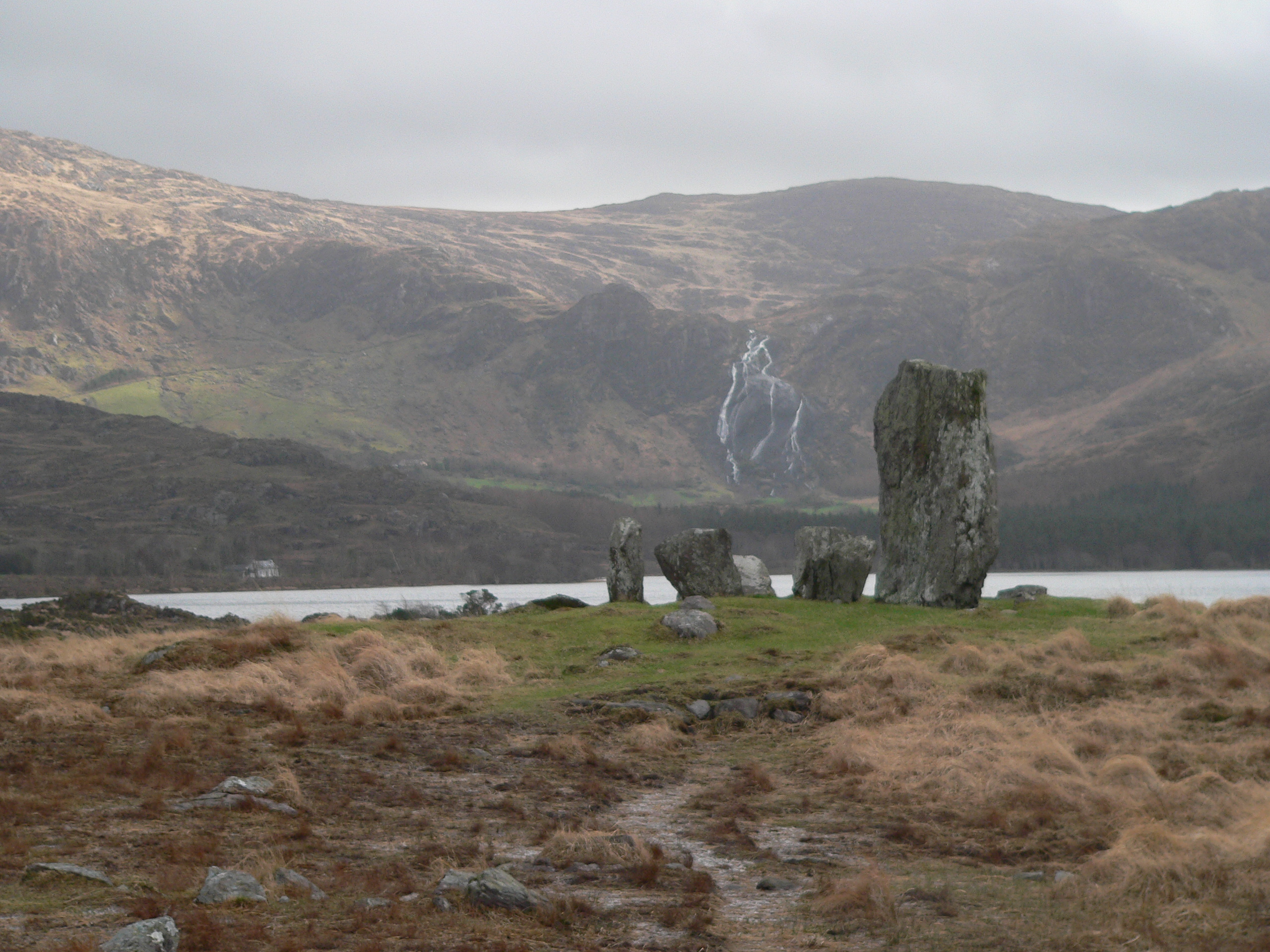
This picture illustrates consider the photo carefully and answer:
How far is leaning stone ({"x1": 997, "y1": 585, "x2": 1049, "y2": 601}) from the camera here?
33438 mm

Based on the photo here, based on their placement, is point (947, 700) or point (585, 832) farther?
point (947, 700)

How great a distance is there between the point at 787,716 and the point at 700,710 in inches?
54.8

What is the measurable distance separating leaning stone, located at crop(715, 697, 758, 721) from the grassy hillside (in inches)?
9.7

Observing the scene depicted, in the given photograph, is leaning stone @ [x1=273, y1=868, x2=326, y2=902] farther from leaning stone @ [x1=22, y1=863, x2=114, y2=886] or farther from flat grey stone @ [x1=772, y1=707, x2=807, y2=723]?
flat grey stone @ [x1=772, y1=707, x2=807, y2=723]

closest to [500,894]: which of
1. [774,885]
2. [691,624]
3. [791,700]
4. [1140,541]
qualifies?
[774,885]

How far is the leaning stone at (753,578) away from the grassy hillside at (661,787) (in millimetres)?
10036

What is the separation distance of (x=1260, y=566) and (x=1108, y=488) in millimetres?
43347

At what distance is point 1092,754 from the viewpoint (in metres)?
14.9

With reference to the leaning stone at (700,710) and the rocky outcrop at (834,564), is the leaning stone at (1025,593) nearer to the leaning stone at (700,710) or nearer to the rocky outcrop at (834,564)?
the rocky outcrop at (834,564)

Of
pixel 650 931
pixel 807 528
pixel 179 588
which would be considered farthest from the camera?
pixel 179 588

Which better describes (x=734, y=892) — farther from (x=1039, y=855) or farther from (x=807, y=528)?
(x=807, y=528)

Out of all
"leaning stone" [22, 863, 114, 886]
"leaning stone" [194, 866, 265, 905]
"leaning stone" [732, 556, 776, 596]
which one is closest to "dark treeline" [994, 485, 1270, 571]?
"leaning stone" [732, 556, 776, 596]

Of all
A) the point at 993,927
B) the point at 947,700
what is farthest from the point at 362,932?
the point at 947,700

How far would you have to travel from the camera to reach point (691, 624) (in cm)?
2614
